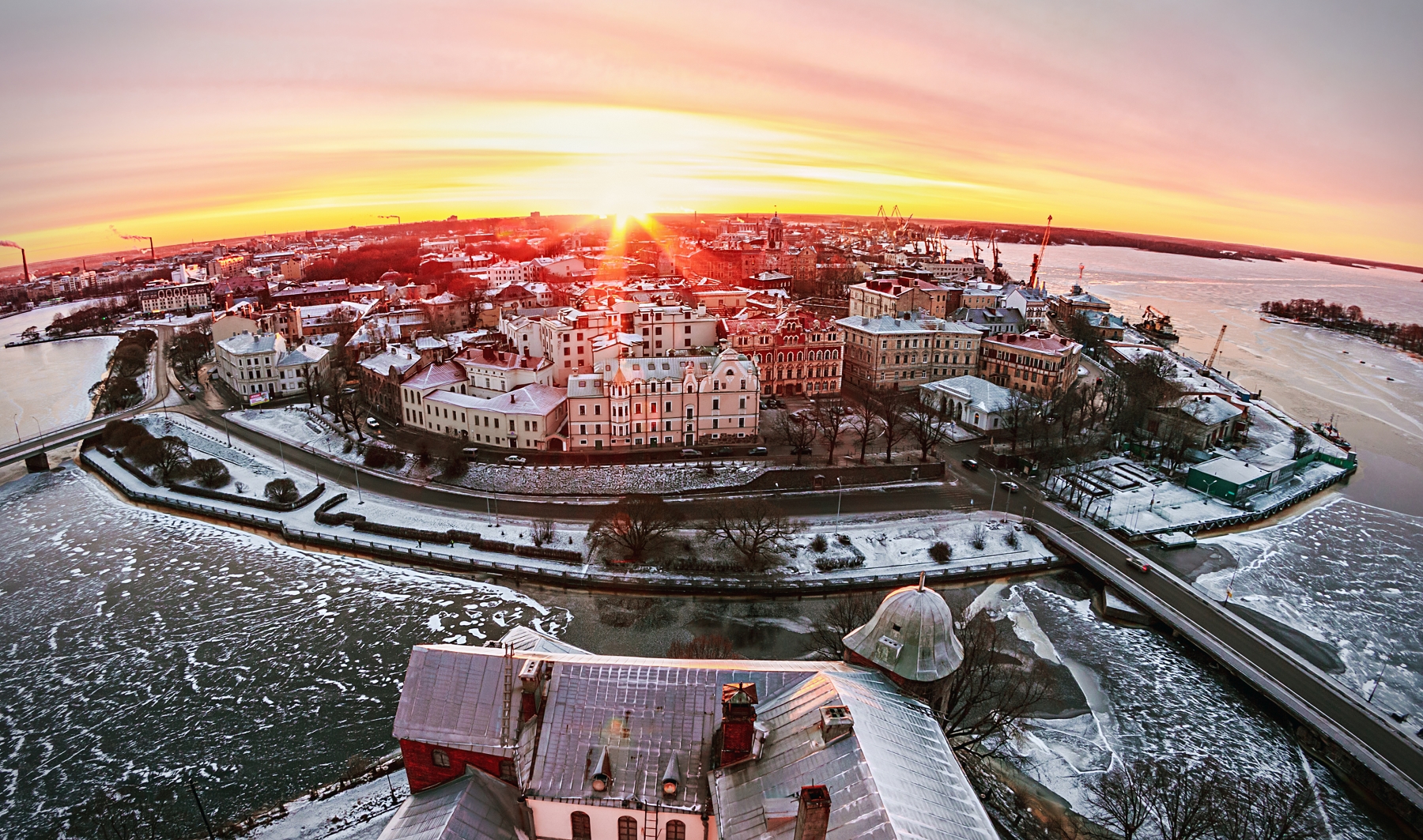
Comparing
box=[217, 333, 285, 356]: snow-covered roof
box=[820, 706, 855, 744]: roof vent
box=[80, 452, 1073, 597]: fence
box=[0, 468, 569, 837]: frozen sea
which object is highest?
box=[820, 706, 855, 744]: roof vent

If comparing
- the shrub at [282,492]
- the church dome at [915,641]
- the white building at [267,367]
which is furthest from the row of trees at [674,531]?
the white building at [267,367]

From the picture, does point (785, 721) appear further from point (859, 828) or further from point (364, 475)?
point (364, 475)

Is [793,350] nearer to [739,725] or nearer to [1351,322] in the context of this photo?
[739,725]

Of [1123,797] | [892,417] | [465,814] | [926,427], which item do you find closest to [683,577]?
[1123,797]

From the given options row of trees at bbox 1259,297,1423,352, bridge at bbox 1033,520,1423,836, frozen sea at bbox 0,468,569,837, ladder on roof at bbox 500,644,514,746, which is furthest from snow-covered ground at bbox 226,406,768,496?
row of trees at bbox 1259,297,1423,352

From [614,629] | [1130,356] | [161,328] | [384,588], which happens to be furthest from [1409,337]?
[161,328]

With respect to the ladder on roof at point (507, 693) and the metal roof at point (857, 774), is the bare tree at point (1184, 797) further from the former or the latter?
the ladder on roof at point (507, 693)

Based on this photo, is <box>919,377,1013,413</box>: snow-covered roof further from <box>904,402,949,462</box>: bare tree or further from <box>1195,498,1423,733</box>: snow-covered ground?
<box>1195,498,1423,733</box>: snow-covered ground

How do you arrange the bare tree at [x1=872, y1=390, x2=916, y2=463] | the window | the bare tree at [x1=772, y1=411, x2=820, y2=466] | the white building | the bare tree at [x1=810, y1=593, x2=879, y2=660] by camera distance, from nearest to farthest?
the window < the bare tree at [x1=810, y1=593, x2=879, y2=660] < the bare tree at [x1=772, y1=411, x2=820, y2=466] < the bare tree at [x1=872, y1=390, x2=916, y2=463] < the white building
